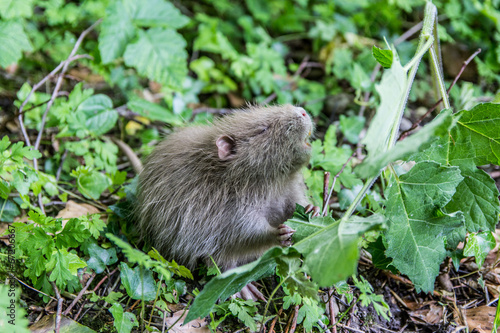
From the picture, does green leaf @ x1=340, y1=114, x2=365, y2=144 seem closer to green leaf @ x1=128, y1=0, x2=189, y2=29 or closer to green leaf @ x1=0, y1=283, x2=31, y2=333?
green leaf @ x1=128, y1=0, x2=189, y2=29

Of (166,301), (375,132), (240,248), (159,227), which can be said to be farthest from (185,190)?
(375,132)

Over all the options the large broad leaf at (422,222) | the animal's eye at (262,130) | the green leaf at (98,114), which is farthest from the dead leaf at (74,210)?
the large broad leaf at (422,222)

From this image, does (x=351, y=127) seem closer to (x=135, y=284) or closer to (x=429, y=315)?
(x=429, y=315)

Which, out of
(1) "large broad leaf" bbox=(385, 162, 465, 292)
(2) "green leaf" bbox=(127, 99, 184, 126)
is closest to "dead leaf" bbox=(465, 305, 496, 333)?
(1) "large broad leaf" bbox=(385, 162, 465, 292)

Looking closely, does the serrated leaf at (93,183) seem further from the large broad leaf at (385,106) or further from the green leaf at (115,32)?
the large broad leaf at (385,106)

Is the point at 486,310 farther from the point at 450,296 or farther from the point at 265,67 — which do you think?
the point at 265,67

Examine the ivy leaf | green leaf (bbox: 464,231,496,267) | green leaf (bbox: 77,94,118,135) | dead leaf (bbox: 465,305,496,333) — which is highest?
green leaf (bbox: 77,94,118,135)
